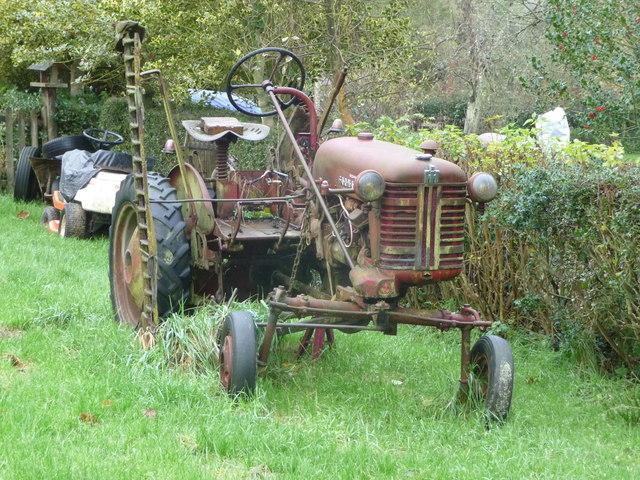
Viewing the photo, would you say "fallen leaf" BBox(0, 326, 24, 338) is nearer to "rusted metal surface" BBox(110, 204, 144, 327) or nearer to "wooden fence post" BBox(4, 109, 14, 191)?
"rusted metal surface" BBox(110, 204, 144, 327)

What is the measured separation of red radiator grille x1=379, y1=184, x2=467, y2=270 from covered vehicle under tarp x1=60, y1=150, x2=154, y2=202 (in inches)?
290

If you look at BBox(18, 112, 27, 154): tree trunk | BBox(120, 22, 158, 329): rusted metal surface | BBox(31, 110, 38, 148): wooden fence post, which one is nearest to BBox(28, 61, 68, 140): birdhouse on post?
BBox(31, 110, 38, 148): wooden fence post

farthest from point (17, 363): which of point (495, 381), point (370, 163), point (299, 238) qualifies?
point (495, 381)

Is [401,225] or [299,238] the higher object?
[401,225]

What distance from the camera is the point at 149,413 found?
195 inches

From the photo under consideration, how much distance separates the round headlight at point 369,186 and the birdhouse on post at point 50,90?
11.5 metres

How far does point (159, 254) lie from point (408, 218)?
6.65ft

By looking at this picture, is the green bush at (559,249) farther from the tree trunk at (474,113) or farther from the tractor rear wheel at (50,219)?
the tree trunk at (474,113)

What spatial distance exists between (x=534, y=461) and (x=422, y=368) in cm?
205

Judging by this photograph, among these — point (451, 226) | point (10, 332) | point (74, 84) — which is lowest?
point (10, 332)

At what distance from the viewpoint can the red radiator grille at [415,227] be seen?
504cm

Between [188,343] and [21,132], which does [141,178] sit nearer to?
[188,343]

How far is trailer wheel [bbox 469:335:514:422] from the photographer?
518cm

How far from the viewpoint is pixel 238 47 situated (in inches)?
515
